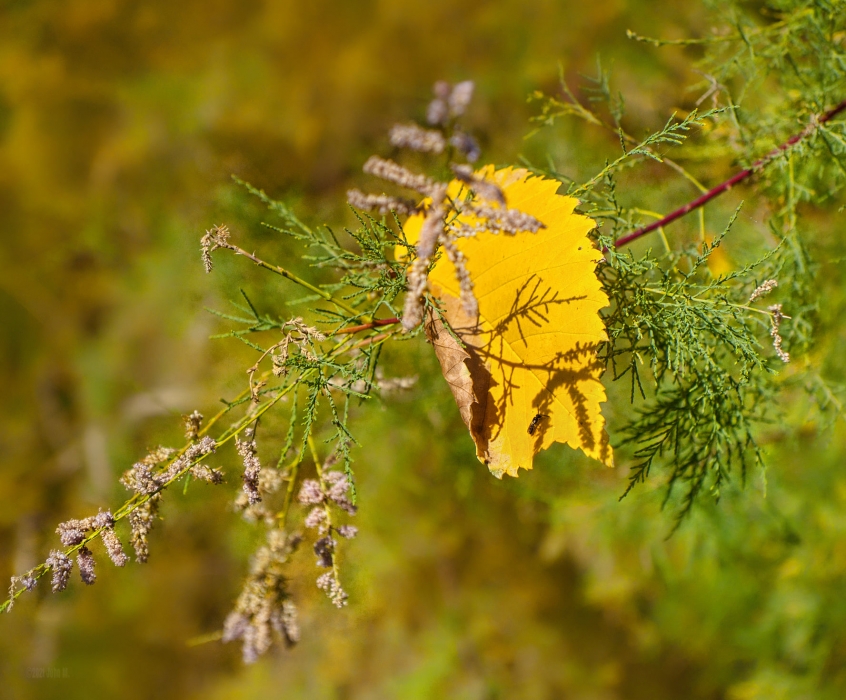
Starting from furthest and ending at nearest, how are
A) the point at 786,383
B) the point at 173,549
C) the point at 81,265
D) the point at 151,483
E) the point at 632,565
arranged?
the point at 81,265, the point at 173,549, the point at 632,565, the point at 786,383, the point at 151,483

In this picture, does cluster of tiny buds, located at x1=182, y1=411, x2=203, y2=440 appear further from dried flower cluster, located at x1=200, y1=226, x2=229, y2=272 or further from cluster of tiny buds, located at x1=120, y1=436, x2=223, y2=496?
dried flower cluster, located at x1=200, y1=226, x2=229, y2=272

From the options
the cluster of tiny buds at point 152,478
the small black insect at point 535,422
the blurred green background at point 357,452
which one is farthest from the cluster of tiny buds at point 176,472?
the blurred green background at point 357,452

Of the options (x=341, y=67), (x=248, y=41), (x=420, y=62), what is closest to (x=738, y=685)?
(x=420, y=62)

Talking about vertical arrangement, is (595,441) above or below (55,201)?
below

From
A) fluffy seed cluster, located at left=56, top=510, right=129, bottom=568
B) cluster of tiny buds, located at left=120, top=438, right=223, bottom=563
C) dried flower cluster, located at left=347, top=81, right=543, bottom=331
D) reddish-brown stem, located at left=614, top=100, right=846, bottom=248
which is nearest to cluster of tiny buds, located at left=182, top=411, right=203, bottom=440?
cluster of tiny buds, located at left=120, top=438, right=223, bottom=563

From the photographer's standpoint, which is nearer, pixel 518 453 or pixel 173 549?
pixel 518 453

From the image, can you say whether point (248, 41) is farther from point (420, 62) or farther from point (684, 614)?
point (684, 614)
